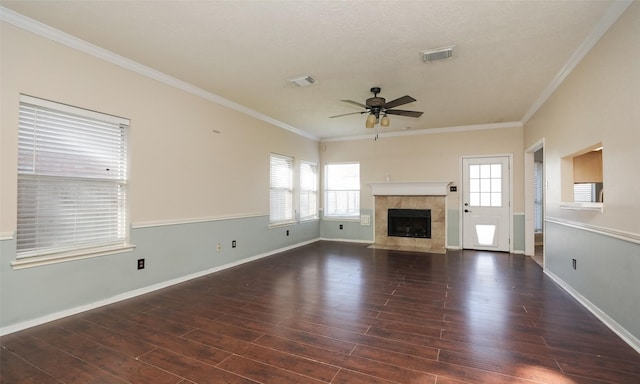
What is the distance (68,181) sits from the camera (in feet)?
9.52

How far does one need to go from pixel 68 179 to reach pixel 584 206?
5.15 m

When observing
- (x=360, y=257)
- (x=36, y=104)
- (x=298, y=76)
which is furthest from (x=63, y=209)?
(x=360, y=257)

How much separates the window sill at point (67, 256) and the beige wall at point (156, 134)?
0.32m

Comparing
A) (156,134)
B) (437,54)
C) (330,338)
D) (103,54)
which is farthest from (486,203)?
(103,54)

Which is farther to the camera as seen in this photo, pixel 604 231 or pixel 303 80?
pixel 303 80

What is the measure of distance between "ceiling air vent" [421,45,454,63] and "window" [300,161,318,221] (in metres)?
4.05

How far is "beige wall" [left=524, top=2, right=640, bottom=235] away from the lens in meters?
2.24

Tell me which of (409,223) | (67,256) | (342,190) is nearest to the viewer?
(67,256)

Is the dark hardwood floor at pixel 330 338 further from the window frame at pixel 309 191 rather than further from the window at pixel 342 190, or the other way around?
the window at pixel 342 190

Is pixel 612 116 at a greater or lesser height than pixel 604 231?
greater

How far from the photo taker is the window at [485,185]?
20.4 feet

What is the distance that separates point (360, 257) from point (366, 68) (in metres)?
3.40

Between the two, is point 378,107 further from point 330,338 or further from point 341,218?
point 341,218

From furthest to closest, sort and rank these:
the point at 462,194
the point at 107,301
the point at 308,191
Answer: the point at 308,191 → the point at 462,194 → the point at 107,301
